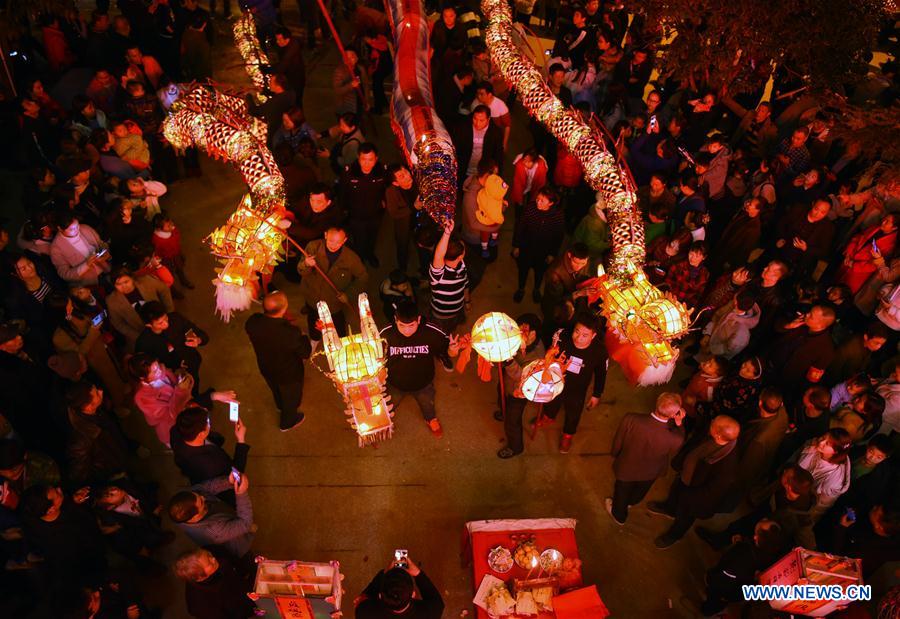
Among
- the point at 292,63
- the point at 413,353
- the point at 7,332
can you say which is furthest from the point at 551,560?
the point at 292,63

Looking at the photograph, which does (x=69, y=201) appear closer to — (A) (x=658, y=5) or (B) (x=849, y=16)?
(A) (x=658, y=5)

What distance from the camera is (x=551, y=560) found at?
15.5 ft

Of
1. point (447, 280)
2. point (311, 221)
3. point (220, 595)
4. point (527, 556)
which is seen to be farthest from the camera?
point (311, 221)

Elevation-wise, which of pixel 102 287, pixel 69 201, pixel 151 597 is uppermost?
pixel 69 201

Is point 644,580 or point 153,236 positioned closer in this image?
point 644,580

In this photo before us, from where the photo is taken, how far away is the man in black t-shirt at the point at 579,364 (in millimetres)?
4898

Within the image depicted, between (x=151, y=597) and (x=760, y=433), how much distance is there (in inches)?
192

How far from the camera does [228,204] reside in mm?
8234

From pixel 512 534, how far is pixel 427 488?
111cm

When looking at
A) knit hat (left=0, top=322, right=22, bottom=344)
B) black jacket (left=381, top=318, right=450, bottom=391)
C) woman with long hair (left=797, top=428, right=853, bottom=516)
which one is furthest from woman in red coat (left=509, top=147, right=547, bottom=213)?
knit hat (left=0, top=322, right=22, bottom=344)

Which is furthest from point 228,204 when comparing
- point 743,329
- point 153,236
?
point 743,329

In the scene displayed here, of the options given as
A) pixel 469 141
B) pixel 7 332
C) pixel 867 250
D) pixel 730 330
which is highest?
pixel 7 332

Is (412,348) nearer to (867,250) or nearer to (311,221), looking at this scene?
(311,221)

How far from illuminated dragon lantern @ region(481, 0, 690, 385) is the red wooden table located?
153 cm
